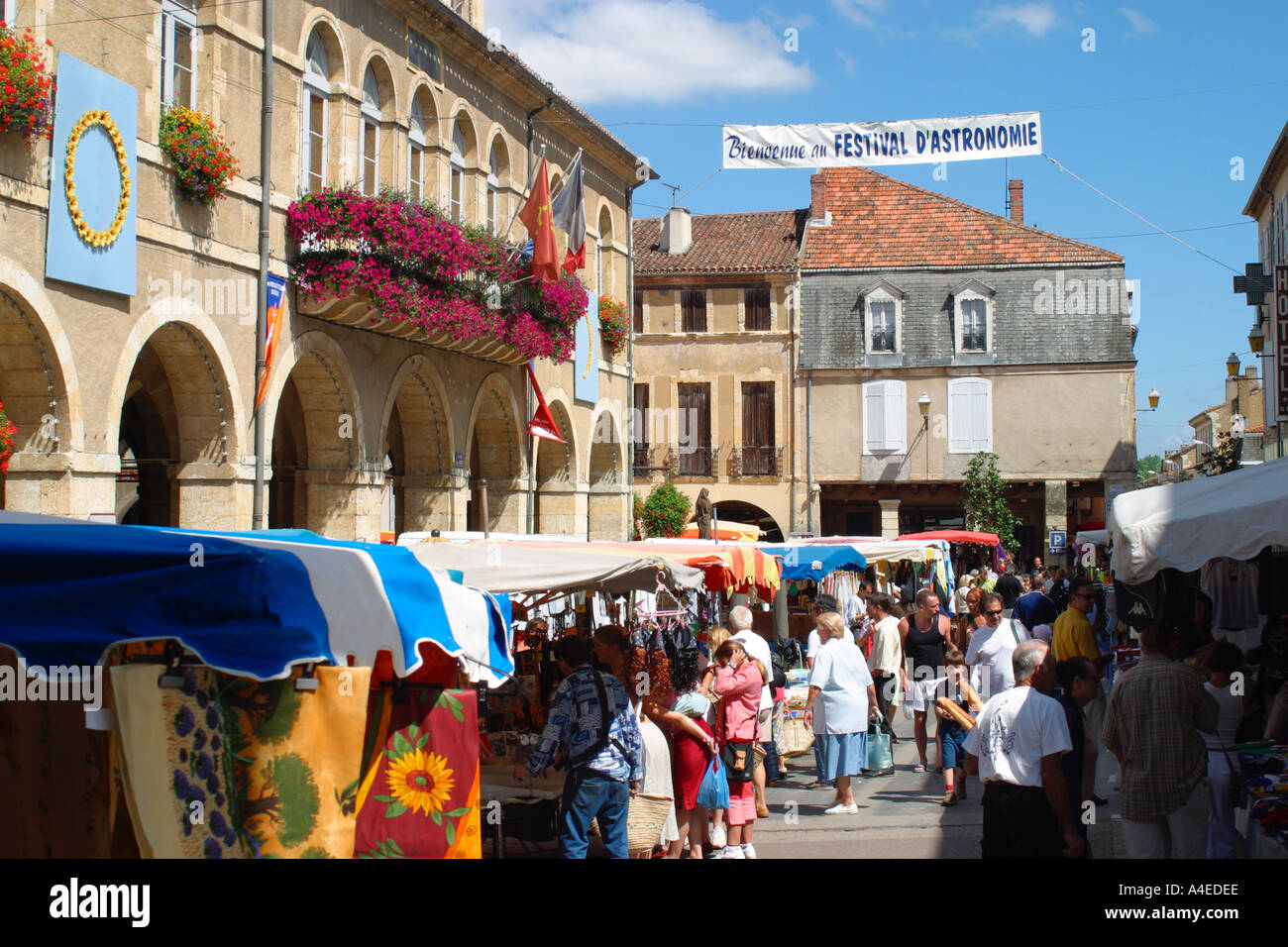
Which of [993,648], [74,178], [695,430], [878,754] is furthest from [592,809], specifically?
[695,430]

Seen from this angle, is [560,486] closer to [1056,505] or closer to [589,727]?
[589,727]

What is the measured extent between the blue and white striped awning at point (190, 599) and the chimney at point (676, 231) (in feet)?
117

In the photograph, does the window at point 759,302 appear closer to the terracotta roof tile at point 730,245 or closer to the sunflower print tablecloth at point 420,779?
the terracotta roof tile at point 730,245

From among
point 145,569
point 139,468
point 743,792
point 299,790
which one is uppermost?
point 139,468

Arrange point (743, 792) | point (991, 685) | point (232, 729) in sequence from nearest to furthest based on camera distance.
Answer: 1. point (232, 729)
2. point (743, 792)
3. point (991, 685)

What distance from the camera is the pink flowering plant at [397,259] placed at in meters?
15.8

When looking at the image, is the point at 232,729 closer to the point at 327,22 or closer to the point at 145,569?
the point at 145,569

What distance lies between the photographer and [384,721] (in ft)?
21.1

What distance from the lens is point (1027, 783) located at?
6883 mm

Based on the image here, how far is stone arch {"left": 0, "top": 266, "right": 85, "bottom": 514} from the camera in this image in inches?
473

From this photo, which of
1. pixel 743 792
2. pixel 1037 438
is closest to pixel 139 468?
pixel 743 792

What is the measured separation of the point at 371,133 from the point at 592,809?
12.8 metres

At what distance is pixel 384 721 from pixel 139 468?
11105 mm

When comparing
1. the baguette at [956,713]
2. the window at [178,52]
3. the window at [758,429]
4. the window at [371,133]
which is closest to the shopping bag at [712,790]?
the baguette at [956,713]
